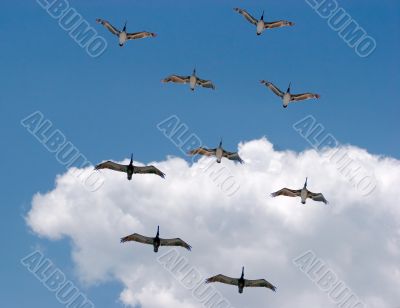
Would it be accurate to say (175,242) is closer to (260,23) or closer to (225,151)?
(225,151)

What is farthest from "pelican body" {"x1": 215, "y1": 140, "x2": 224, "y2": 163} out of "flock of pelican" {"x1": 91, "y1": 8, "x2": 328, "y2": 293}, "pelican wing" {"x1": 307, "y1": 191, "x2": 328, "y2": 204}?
"pelican wing" {"x1": 307, "y1": 191, "x2": 328, "y2": 204}

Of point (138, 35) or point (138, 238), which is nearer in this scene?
point (138, 238)

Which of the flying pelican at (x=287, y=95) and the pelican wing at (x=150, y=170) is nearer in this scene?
the pelican wing at (x=150, y=170)

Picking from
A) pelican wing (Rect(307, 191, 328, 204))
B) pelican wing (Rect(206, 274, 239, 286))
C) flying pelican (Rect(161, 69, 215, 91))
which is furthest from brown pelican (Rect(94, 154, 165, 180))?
pelican wing (Rect(307, 191, 328, 204))

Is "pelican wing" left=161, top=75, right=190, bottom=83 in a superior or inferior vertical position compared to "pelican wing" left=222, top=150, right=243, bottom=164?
superior

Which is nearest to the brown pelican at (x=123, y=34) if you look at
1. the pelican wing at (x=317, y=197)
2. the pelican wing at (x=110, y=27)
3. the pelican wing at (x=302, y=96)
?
the pelican wing at (x=110, y=27)

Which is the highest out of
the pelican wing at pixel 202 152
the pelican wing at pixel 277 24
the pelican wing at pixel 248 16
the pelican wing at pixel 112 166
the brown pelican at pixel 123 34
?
the pelican wing at pixel 277 24

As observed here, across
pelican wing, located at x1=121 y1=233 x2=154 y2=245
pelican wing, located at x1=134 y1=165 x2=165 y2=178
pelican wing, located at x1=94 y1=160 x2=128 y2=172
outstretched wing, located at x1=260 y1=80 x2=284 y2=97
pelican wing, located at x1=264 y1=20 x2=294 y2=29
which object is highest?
pelican wing, located at x1=264 y1=20 x2=294 y2=29

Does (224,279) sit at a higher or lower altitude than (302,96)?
lower

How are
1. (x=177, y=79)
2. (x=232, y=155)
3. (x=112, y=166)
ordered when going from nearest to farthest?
(x=112, y=166), (x=232, y=155), (x=177, y=79)

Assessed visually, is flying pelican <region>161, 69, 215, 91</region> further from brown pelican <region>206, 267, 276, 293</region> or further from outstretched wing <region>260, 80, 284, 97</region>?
brown pelican <region>206, 267, 276, 293</region>

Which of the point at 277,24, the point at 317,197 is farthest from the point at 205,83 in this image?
the point at 317,197

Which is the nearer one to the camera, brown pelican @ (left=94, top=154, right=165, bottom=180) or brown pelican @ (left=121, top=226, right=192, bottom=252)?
brown pelican @ (left=94, top=154, right=165, bottom=180)

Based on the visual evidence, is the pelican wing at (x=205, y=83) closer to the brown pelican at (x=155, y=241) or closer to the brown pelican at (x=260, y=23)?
the brown pelican at (x=260, y=23)
